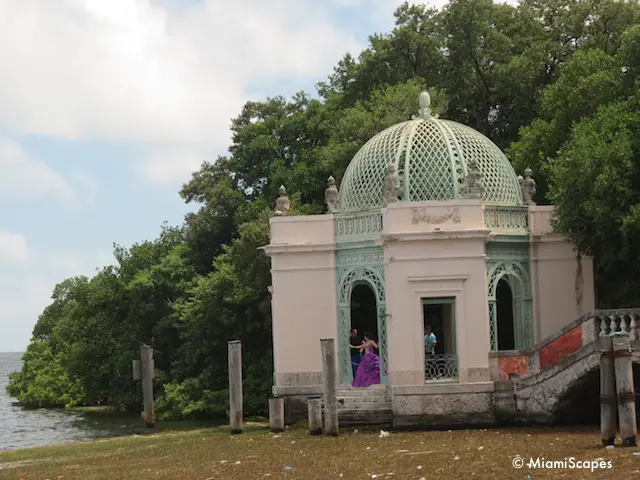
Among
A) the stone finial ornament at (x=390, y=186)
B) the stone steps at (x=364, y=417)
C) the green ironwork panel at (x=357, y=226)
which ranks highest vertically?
the stone finial ornament at (x=390, y=186)

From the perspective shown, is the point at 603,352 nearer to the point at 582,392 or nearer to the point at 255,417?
the point at 582,392

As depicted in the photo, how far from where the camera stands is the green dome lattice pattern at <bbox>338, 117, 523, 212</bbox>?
25219 mm

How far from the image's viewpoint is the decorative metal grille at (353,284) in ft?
82.7

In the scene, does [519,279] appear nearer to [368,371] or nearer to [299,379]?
[368,371]

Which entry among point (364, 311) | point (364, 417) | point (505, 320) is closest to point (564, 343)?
point (364, 417)

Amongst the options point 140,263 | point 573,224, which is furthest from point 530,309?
point 140,263

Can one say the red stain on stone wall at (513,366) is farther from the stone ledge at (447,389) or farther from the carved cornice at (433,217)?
the carved cornice at (433,217)

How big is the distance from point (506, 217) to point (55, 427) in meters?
24.3

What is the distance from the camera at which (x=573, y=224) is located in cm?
2462

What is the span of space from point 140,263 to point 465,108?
1652 centimetres

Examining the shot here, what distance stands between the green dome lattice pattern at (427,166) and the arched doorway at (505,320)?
387cm

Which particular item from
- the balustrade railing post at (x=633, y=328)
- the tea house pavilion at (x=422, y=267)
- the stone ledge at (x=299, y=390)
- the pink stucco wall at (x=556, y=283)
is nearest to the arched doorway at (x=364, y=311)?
the tea house pavilion at (x=422, y=267)

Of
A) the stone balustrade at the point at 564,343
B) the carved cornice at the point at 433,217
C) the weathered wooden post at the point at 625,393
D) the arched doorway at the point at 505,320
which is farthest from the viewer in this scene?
the arched doorway at the point at 505,320

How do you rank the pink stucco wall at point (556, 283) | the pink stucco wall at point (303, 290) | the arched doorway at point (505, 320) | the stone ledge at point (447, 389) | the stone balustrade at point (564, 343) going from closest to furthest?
1. the stone balustrade at point (564, 343)
2. the stone ledge at point (447, 389)
3. the pink stucco wall at point (556, 283)
4. the pink stucco wall at point (303, 290)
5. the arched doorway at point (505, 320)
